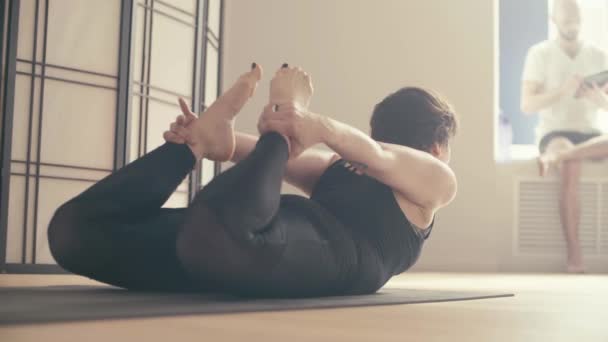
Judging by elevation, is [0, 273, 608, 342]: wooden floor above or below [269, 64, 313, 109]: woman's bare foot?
below

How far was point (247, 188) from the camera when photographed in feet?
4.58

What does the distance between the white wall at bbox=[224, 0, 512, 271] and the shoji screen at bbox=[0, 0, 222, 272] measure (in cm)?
154

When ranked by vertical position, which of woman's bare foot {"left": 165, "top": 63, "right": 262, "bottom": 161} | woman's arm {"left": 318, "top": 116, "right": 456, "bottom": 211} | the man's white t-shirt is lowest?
→ woman's arm {"left": 318, "top": 116, "right": 456, "bottom": 211}

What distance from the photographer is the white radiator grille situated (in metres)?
5.00

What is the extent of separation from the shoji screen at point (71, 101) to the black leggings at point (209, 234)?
1.50 metres

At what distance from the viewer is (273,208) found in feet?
4.78

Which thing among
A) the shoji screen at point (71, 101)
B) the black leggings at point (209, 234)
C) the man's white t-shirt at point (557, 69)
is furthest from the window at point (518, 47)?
the black leggings at point (209, 234)

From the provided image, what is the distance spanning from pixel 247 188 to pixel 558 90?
3.99m

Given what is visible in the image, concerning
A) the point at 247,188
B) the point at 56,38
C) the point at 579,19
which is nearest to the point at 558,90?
the point at 579,19

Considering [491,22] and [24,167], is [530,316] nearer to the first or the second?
[24,167]

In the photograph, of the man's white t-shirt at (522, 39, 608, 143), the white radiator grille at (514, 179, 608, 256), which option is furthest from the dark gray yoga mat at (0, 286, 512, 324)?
the man's white t-shirt at (522, 39, 608, 143)

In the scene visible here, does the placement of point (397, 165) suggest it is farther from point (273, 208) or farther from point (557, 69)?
point (557, 69)

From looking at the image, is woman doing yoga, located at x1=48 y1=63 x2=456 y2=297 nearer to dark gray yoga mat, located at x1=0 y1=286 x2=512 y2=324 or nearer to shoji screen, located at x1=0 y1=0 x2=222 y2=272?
dark gray yoga mat, located at x1=0 y1=286 x2=512 y2=324

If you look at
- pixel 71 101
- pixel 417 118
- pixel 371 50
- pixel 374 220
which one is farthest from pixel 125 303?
pixel 371 50
